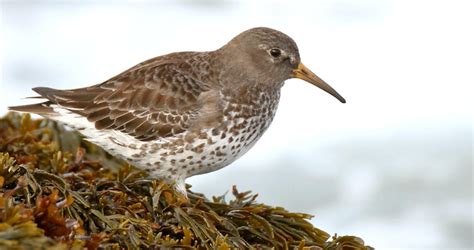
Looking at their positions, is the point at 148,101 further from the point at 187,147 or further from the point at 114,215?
the point at 114,215

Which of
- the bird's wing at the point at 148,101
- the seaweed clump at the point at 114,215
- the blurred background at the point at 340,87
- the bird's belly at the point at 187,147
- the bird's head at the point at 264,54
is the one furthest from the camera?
the blurred background at the point at 340,87

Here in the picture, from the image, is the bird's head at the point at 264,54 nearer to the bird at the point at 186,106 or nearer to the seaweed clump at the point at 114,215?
the bird at the point at 186,106

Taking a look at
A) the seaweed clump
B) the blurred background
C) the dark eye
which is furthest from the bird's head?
the blurred background

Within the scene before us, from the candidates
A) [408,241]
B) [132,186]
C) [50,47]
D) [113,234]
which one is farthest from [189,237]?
[50,47]

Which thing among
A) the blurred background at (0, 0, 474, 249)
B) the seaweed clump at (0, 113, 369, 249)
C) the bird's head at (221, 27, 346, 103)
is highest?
the blurred background at (0, 0, 474, 249)

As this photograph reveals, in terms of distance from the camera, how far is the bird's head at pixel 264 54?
5.21 metres

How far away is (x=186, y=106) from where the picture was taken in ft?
16.2

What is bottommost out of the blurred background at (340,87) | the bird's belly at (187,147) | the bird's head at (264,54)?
the bird's belly at (187,147)

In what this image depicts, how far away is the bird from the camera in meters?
4.84

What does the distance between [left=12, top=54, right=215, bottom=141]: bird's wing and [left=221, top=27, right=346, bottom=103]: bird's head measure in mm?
305

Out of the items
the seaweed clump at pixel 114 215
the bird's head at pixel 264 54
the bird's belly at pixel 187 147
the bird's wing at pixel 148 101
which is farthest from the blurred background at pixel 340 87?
the seaweed clump at pixel 114 215

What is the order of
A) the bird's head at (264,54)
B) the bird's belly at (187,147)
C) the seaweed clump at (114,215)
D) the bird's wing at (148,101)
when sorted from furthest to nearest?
1. the bird's head at (264,54)
2. the bird's wing at (148,101)
3. the bird's belly at (187,147)
4. the seaweed clump at (114,215)

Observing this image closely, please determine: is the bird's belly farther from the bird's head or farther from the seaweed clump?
the bird's head

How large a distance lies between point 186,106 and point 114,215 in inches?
50.7
